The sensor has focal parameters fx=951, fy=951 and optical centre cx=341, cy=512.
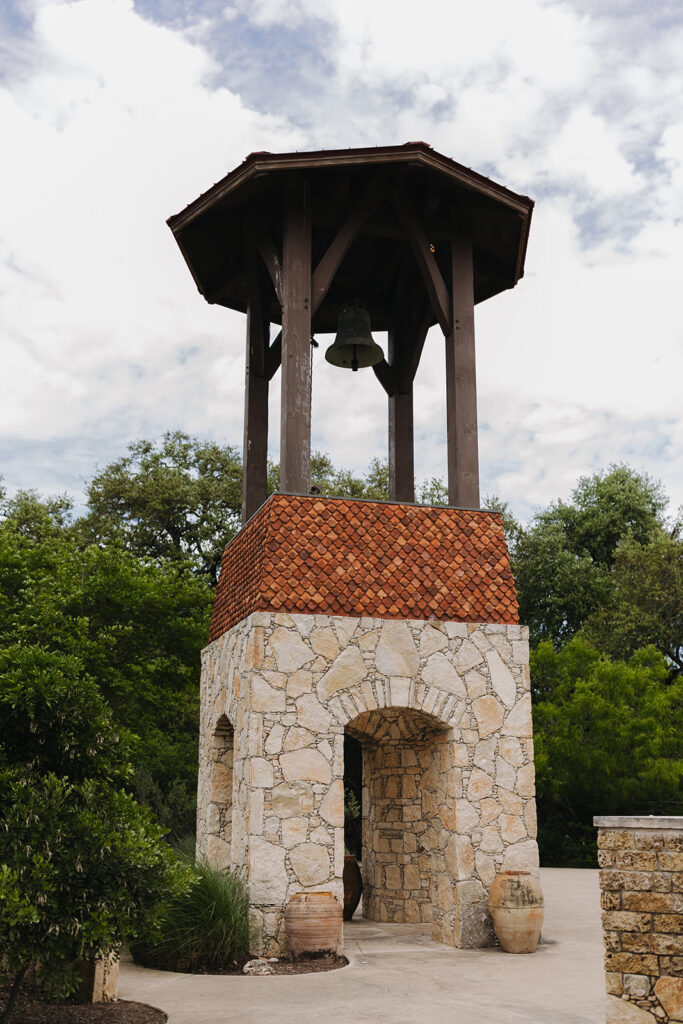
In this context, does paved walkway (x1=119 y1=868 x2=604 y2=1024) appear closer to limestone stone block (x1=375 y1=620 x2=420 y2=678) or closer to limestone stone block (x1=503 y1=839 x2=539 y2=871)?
limestone stone block (x1=503 y1=839 x2=539 y2=871)

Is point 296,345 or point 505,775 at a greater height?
point 296,345

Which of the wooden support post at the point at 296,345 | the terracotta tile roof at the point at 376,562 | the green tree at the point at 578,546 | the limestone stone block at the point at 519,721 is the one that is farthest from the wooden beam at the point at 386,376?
the green tree at the point at 578,546

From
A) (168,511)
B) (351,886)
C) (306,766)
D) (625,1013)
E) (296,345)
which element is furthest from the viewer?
(168,511)

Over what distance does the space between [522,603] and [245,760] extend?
20748mm

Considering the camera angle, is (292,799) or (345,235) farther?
(345,235)

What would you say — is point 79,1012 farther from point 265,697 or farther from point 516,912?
point 516,912

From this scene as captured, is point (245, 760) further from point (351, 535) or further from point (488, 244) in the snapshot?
point (488, 244)

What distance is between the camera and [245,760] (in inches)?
353

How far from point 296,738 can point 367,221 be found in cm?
556

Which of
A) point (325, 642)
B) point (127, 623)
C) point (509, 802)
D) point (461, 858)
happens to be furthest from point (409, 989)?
→ point (127, 623)

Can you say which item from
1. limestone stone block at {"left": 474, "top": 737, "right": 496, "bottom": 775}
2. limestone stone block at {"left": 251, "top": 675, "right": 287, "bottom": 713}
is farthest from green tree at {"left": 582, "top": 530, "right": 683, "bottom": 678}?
limestone stone block at {"left": 251, "top": 675, "right": 287, "bottom": 713}

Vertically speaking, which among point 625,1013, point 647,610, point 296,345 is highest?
point 296,345

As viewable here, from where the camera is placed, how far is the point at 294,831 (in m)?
8.62

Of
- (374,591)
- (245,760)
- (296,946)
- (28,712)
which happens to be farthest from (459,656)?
(28,712)
